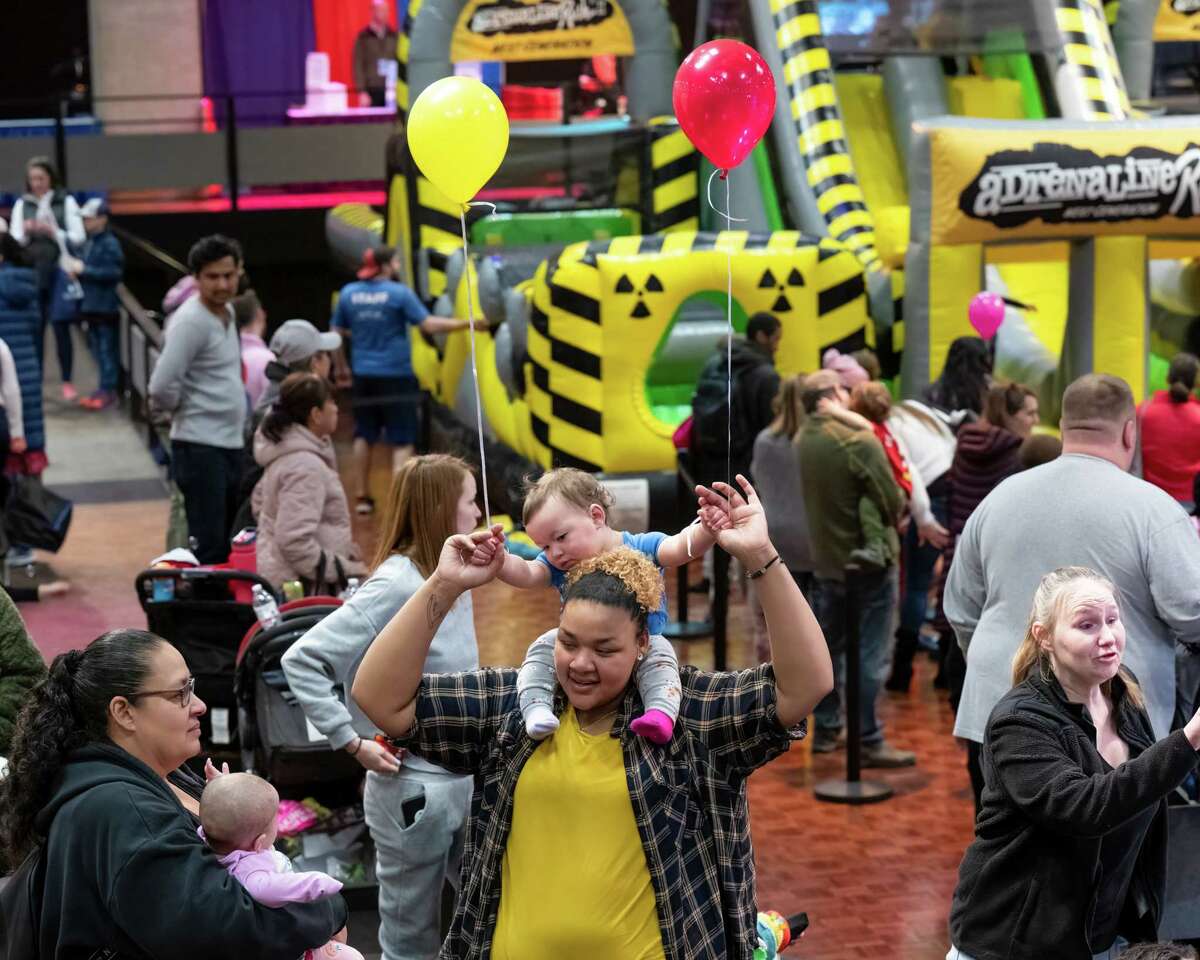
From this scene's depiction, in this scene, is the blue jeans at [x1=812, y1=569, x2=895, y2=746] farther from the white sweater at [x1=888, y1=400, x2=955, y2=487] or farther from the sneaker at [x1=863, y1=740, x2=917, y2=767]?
the white sweater at [x1=888, y1=400, x2=955, y2=487]

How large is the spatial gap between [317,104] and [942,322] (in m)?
11.7

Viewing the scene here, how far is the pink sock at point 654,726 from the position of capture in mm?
3119

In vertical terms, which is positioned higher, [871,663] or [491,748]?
[491,748]

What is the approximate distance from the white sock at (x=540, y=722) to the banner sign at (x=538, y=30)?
972 cm

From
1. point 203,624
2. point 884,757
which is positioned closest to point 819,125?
point 884,757

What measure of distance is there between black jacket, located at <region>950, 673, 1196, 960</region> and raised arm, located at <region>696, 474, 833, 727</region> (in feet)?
1.82

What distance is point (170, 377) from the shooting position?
7.22 m

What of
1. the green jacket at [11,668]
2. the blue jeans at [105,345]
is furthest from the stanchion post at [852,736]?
the blue jeans at [105,345]

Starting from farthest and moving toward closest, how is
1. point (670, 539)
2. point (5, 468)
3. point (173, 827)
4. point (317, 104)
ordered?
point (317, 104) < point (5, 468) < point (670, 539) < point (173, 827)

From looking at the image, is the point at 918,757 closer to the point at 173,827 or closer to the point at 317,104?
the point at 173,827

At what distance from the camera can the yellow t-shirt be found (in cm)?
312

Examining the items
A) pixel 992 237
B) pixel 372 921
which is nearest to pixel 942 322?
pixel 992 237

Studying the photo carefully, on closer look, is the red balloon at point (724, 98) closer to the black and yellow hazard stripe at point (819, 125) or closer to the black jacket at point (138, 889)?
the black jacket at point (138, 889)

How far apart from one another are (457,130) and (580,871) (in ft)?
5.35
